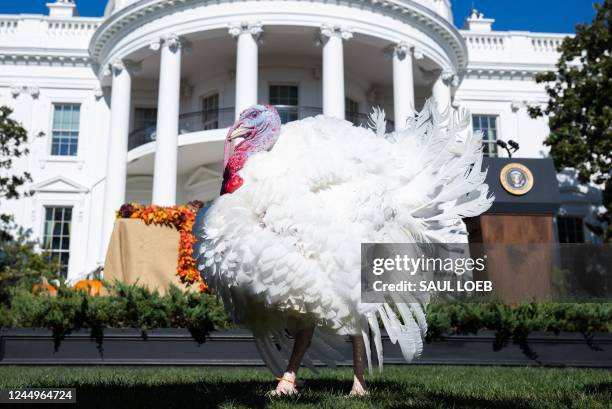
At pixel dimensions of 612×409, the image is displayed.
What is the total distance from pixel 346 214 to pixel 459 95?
22.7 metres

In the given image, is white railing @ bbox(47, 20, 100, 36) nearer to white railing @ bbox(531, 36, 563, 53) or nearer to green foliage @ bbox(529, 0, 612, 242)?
green foliage @ bbox(529, 0, 612, 242)

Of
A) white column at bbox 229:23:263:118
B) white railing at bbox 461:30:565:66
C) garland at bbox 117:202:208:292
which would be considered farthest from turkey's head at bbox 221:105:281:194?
white railing at bbox 461:30:565:66

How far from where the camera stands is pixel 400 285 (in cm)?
368

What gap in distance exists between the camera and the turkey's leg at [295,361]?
11.7 feet

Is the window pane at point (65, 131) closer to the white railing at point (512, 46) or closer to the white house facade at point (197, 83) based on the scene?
the white house facade at point (197, 83)

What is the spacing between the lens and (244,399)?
3.32 m

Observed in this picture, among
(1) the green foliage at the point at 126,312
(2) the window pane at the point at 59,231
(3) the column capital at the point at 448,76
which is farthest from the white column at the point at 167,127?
(1) the green foliage at the point at 126,312

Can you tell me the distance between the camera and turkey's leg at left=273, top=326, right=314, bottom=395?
358 centimetres

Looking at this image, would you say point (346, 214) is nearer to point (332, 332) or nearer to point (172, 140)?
point (332, 332)

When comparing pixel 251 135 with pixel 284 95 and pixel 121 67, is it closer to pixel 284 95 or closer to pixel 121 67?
pixel 284 95

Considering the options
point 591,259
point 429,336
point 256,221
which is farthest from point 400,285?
point 591,259

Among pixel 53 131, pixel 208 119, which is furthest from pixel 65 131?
pixel 208 119

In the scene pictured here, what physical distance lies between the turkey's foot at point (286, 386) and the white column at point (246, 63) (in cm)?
1430

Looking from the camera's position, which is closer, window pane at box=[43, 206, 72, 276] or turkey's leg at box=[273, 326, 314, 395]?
turkey's leg at box=[273, 326, 314, 395]
